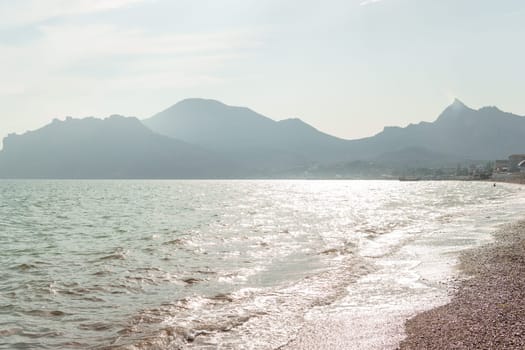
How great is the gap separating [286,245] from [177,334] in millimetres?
20684

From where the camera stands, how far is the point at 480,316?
13836mm

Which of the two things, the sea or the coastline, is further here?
A: the sea

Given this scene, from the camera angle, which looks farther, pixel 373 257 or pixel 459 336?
pixel 373 257

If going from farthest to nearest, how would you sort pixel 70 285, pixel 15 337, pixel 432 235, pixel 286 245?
pixel 432 235 → pixel 286 245 → pixel 70 285 → pixel 15 337

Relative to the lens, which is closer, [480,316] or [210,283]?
[480,316]

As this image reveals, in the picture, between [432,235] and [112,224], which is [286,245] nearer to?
[432,235]

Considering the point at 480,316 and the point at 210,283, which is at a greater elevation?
the point at 480,316

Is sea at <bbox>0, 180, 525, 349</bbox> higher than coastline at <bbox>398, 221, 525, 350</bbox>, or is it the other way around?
coastline at <bbox>398, 221, 525, 350</bbox>

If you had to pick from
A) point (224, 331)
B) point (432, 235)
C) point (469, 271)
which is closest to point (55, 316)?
point (224, 331)

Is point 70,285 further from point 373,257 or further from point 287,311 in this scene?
point 373,257

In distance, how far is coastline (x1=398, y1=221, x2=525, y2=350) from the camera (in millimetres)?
11633

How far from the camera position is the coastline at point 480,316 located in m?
11.6

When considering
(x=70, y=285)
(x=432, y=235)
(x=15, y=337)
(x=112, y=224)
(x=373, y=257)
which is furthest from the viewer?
(x=112, y=224)

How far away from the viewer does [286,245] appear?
34969mm
